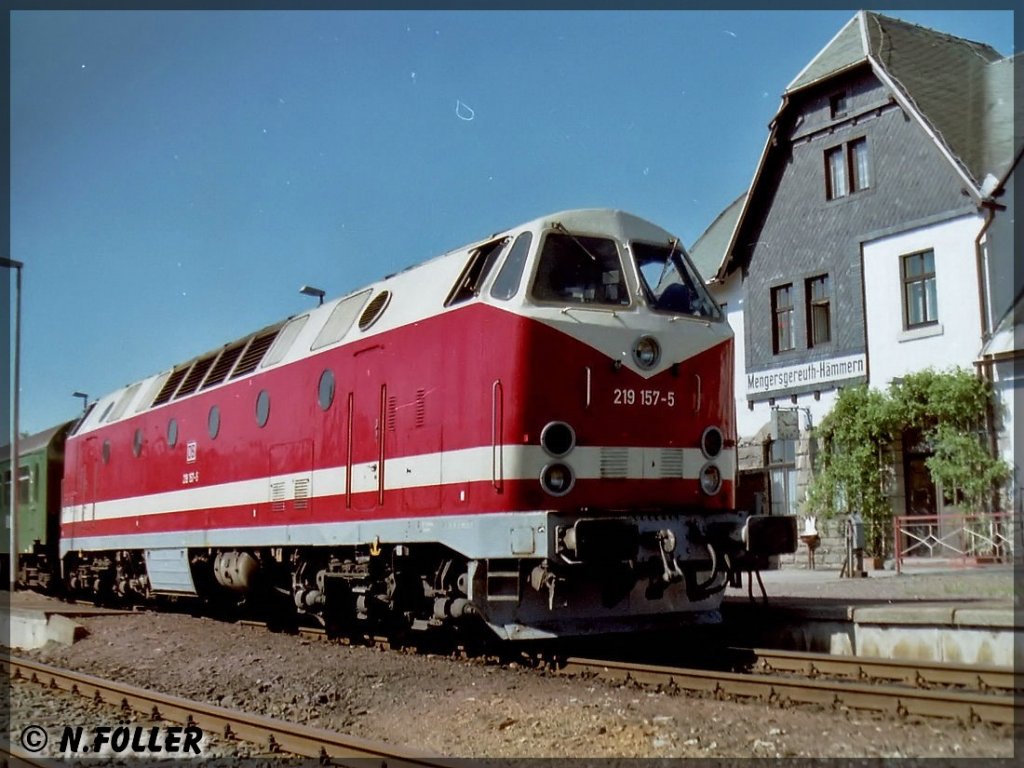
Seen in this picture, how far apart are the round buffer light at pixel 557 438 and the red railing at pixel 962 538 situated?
1016 cm

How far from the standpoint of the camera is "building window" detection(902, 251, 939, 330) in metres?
20.4

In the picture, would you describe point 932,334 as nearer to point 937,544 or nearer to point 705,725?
point 937,544

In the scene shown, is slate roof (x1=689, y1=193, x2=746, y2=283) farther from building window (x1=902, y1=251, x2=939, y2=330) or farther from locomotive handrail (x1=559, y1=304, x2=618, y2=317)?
locomotive handrail (x1=559, y1=304, x2=618, y2=317)

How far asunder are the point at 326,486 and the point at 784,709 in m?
5.84

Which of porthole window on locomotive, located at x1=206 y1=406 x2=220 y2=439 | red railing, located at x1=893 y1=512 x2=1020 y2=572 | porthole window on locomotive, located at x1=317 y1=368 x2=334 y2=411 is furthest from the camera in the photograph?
red railing, located at x1=893 y1=512 x2=1020 y2=572

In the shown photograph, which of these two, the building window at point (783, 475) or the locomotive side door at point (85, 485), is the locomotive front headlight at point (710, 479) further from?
the building window at point (783, 475)

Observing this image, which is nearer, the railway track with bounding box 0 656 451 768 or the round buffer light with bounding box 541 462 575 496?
the railway track with bounding box 0 656 451 768

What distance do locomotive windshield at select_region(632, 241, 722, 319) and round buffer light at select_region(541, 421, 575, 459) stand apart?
61.3 inches

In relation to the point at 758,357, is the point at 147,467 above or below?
below

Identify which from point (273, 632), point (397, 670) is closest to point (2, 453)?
point (273, 632)

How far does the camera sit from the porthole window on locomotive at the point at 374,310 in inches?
432

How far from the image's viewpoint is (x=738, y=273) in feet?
82.4

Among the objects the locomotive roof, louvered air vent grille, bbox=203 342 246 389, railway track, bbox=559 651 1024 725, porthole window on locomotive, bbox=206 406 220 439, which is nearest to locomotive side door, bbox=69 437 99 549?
the locomotive roof

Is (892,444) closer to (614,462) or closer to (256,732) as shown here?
(614,462)
